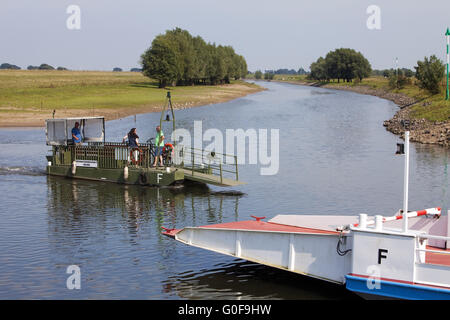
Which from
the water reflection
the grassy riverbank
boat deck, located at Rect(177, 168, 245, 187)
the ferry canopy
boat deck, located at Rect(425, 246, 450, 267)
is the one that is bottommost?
the water reflection

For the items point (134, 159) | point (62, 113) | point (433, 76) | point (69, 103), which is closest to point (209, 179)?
point (134, 159)

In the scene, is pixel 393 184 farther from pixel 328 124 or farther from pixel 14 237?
pixel 328 124

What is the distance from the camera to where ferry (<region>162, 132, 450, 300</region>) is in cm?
1448

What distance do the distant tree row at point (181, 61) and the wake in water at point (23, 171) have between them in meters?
100

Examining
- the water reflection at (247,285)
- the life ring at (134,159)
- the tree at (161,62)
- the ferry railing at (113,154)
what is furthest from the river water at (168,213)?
the tree at (161,62)

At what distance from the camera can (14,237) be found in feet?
74.0

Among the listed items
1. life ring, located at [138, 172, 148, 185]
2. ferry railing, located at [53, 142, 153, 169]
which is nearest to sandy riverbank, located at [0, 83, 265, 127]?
ferry railing, located at [53, 142, 153, 169]

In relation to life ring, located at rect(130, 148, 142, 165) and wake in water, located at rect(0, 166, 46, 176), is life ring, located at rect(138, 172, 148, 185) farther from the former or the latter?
wake in water, located at rect(0, 166, 46, 176)

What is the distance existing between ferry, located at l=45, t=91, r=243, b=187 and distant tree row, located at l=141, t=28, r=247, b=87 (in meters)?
103

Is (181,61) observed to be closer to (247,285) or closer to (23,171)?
(23,171)

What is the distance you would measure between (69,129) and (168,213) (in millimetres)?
13808

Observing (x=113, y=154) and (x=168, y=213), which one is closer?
(x=168, y=213)

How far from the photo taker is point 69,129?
122 ft

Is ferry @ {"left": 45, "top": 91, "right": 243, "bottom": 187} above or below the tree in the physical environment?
below
